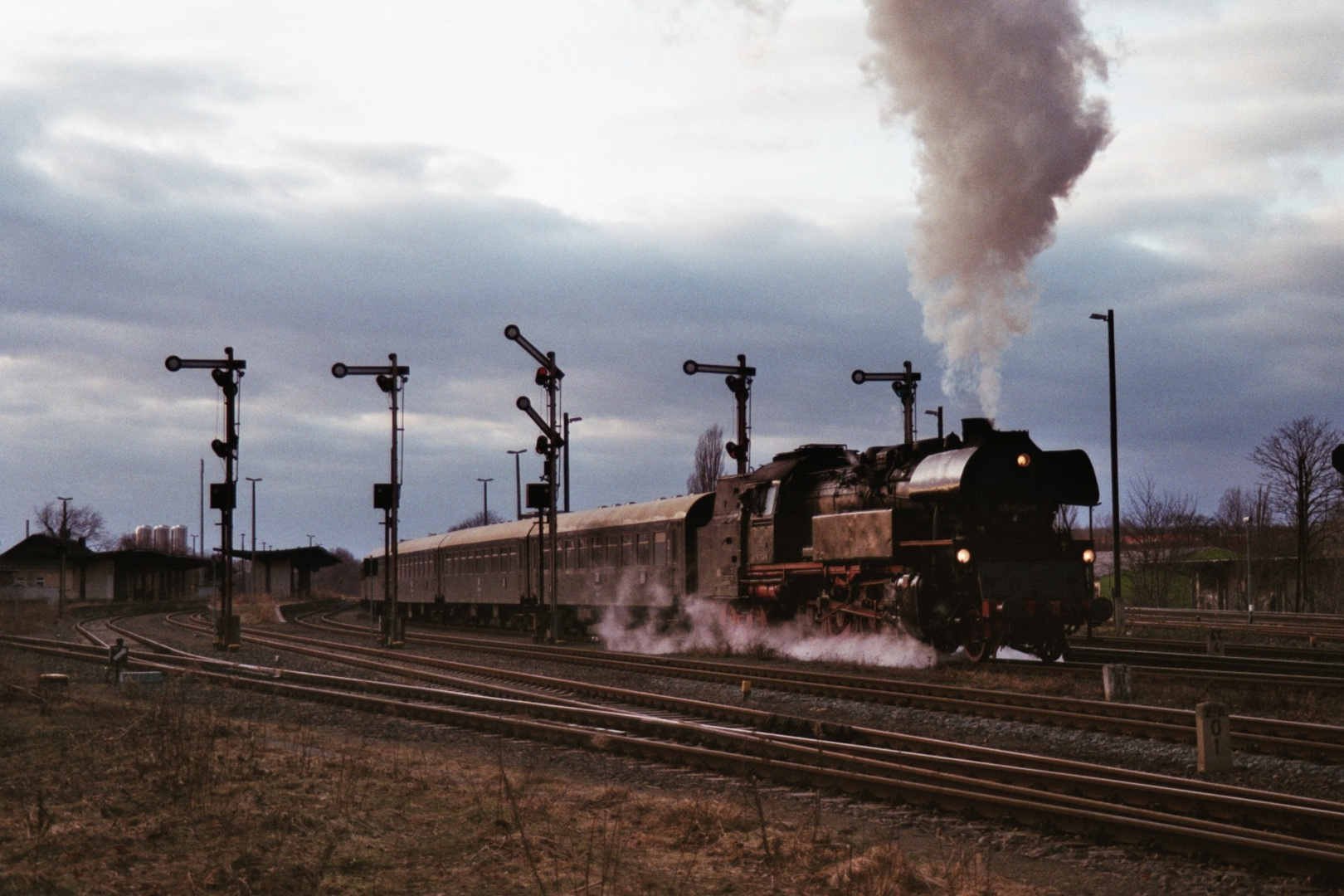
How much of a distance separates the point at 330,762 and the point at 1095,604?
42.5 ft

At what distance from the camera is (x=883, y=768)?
1047 cm

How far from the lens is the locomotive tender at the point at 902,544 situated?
63.6ft

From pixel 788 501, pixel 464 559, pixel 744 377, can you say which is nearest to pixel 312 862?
pixel 788 501

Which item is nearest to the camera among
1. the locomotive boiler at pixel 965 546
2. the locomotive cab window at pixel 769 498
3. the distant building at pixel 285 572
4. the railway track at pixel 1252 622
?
the locomotive boiler at pixel 965 546

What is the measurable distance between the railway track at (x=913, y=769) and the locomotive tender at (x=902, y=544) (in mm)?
5792

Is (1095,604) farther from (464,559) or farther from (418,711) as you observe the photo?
(464,559)

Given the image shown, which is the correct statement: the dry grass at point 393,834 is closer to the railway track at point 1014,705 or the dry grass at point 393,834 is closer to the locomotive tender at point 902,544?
the railway track at point 1014,705

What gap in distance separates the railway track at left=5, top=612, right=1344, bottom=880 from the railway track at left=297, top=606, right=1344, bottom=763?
242 centimetres

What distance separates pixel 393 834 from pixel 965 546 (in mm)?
12618

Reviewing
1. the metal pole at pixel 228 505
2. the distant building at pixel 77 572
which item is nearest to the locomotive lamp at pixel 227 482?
the metal pole at pixel 228 505

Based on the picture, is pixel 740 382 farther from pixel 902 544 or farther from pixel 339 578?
pixel 339 578

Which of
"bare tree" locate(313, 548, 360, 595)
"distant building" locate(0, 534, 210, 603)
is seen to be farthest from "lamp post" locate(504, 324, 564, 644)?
"bare tree" locate(313, 548, 360, 595)

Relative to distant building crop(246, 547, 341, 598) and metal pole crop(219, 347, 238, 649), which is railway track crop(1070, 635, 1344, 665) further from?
distant building crop(246, 547, 341, 598)

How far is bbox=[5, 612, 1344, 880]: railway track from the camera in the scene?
7.95 meters
